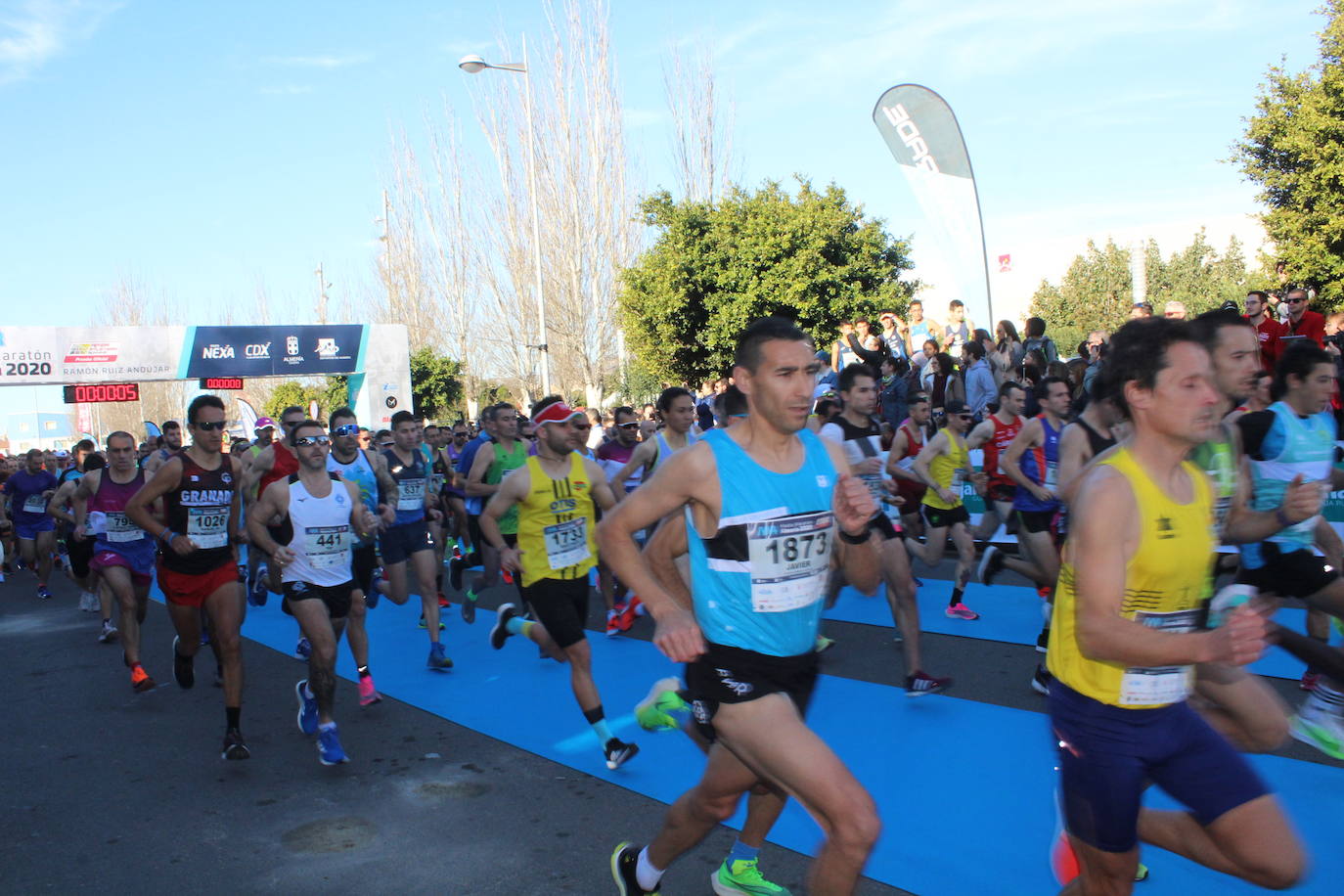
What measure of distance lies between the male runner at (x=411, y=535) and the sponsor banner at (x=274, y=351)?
1847 centimetres

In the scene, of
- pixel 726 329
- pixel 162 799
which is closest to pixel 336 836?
pixel 162 799

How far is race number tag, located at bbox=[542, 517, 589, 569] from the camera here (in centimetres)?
582

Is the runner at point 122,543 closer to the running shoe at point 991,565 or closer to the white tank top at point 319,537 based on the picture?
the white tank top at point 319,537

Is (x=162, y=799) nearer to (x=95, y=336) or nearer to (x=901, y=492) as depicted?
(x=901, y=492)

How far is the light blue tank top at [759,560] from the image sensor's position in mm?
3221

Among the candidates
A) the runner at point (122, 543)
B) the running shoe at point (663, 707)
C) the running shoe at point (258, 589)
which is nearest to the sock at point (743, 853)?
the running shoe at point (663, 707)

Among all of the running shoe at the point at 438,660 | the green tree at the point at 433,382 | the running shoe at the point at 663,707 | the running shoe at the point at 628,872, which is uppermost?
the green tree at the point at 433,382

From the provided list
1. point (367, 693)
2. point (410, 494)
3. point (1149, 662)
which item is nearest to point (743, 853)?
point (1149, 662)

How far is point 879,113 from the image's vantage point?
16.1 metres

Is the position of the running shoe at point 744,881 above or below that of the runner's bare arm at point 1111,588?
below

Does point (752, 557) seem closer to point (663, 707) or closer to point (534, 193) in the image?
point (663, 707)

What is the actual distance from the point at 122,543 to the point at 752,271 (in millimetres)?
15611

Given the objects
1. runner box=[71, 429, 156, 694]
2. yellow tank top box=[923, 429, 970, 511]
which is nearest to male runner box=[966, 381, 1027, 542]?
yellow tank top box=[923, 429, 970, 511]

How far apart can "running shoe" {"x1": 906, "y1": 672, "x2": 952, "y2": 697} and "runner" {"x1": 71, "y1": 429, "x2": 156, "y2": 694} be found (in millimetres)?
5725
